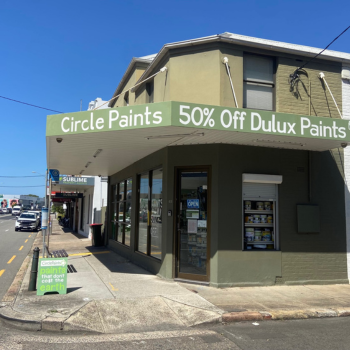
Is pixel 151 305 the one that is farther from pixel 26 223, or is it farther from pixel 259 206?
pixel 26 223

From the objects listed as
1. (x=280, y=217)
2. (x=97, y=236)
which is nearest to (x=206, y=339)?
(x=280, y=217)

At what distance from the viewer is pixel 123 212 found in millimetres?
13656

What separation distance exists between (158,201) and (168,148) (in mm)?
1635

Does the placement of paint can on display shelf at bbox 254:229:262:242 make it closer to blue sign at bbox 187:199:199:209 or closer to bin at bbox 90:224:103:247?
blue sign at bbox 187:199:199:209

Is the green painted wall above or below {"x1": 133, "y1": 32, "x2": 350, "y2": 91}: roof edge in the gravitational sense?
below

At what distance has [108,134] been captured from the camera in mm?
7438

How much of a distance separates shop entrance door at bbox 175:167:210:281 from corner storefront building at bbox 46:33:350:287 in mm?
25

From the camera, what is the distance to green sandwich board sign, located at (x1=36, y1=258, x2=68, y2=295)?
7.21 meters

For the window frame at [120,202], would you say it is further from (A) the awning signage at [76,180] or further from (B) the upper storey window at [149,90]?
(A) the awning signage at [76,180]

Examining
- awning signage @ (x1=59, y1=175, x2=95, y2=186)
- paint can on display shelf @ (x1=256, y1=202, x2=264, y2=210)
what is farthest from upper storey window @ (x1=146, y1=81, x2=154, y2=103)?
awning signage @ (x1=59, y1=175, x2=95, y2=186)

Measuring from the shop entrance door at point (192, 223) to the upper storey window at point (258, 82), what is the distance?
7.59 feet

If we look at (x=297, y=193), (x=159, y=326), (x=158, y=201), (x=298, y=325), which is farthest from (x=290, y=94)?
(x=159, y=326)

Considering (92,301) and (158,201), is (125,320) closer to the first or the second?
(92,301)

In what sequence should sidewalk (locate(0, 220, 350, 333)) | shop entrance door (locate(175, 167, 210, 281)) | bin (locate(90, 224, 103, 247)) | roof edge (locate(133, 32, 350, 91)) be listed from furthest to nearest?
bin (locate(90, 224, 103, 247)) < roof edge (locate(133, 32, 350, 91)) < shop entrance door (locate(175, 167, 210, 281)) < sidewalk (locate(0, 220, 350, 333))
